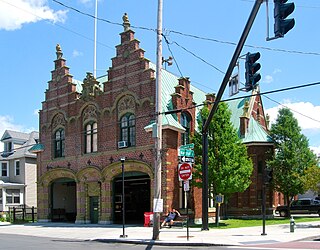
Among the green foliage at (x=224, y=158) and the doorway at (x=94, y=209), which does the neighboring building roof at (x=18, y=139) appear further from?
the green foliage at (x=224, y=158)

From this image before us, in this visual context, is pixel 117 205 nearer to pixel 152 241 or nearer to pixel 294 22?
pixel 152 241

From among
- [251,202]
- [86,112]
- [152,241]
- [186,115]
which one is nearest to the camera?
[152,241]

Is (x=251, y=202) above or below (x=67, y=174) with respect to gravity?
below

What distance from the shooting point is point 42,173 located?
37656mm

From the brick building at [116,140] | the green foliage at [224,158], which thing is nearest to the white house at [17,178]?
the brick building at [116,140]

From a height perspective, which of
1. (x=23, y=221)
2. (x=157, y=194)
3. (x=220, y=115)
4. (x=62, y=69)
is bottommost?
(x=23, y=221)

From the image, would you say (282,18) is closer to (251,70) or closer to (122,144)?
(251,70)

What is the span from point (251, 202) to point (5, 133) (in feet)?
107

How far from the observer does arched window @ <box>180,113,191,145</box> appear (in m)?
31.4

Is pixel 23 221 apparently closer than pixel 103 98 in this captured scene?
No

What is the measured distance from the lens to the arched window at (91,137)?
3359 centimetres

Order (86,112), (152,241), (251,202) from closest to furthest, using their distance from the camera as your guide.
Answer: (152,241), (86,112), (251,202)

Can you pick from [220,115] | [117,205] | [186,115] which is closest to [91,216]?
[117,205]

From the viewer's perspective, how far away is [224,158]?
1096 inches
